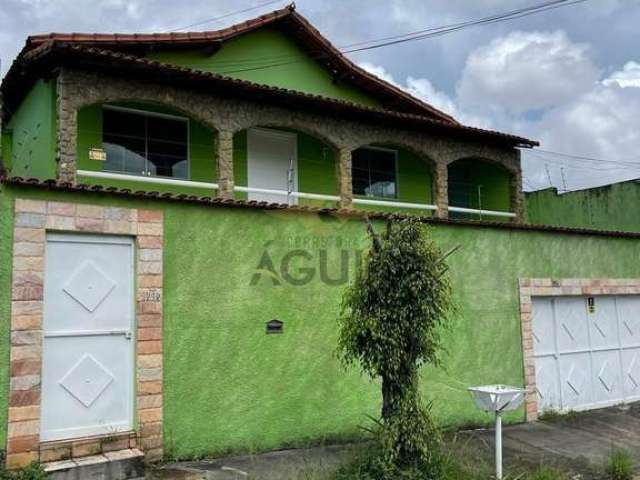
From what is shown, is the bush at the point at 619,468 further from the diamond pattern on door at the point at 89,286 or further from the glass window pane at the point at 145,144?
the glass window pane at the point at 145,144

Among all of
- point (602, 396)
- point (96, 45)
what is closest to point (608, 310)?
point (602, 396)

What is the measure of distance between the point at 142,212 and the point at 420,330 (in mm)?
3416

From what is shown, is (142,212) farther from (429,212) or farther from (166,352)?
(429,212)

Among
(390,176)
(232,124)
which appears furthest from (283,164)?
(390,176)

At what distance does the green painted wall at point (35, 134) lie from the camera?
9742 mm

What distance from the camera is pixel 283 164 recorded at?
12984 millimetres

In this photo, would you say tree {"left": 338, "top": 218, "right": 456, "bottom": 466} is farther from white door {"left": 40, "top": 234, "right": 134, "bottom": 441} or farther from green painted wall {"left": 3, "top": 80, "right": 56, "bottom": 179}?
green painted wall {"left": 3, "top": 80, "right": 56, "bottom": 179}

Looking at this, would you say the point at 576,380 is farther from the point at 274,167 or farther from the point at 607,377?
the point at 274,167

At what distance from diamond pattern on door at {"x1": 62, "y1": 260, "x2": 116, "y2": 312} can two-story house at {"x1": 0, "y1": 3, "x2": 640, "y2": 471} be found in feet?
0.05

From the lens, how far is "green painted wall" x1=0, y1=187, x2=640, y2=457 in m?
7.08

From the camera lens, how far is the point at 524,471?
7.07 metres

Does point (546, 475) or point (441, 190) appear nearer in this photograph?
point (546, 475)

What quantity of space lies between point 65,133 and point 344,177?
5.11m

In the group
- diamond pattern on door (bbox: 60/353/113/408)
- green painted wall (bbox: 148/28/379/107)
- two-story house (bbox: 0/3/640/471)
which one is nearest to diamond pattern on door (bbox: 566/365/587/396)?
two-story house (bbox: 0/3/640/471)
